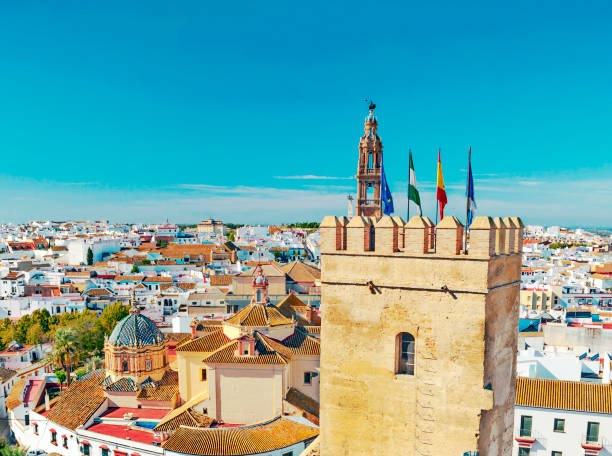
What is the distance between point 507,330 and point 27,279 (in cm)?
6922

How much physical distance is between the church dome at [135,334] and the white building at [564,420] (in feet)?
62.4

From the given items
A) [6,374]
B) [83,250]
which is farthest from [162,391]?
[83,250]

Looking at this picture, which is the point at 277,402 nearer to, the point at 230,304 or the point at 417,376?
→ the point at 417,376

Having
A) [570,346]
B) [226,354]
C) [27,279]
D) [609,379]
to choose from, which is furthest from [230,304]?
[27,279]

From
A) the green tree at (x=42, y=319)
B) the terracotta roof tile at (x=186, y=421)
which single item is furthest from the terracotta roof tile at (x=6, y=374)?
the terracotta roof tile at (x=186, y=421)

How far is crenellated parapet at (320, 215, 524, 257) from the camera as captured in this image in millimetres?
7789

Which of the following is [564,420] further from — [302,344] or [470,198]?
[470,198]

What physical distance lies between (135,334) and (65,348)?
1323 cm

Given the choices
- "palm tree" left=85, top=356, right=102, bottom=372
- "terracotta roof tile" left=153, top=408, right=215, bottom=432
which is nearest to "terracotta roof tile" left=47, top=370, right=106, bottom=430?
"terracotta roof tile" left=153, top=408, right=215, bottom=432

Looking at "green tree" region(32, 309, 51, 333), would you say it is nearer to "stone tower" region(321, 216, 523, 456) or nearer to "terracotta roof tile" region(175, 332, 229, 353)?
"terracotta roof tile" region(175, 332, 229, 353)

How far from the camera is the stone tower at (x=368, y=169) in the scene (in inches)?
1083

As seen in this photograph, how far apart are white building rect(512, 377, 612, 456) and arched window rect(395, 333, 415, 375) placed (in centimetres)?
1409

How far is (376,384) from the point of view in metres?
8.64

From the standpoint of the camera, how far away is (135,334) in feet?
87.2
